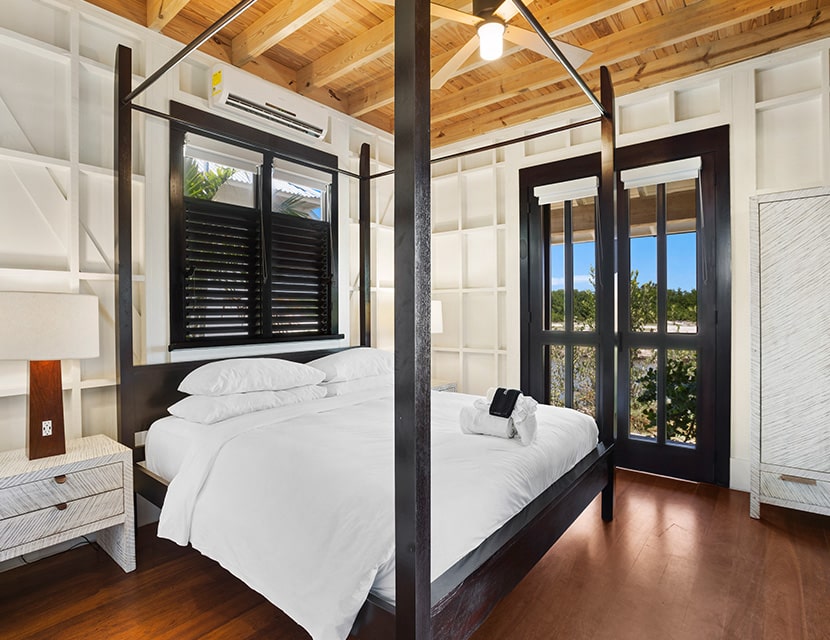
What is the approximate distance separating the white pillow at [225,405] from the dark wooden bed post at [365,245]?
1430mm

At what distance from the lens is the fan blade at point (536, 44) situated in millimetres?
2262

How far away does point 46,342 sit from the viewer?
6.77 feet

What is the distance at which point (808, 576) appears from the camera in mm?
2205

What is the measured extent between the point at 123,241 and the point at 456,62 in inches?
82.7

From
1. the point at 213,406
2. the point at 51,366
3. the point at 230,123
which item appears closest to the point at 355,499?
the point at 213,406

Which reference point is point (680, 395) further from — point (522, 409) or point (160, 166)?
point (160, 166)

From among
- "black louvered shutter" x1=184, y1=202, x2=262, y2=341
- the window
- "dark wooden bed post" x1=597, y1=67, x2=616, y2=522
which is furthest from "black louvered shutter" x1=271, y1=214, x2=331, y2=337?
"dark wooden bed post" x1=597, y1=67, x2=616, y2=522

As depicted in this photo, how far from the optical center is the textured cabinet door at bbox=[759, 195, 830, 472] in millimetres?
2664

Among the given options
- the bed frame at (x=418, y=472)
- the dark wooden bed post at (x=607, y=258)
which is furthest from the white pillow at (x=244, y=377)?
the dark wooden bed post at (x=607, y=258)

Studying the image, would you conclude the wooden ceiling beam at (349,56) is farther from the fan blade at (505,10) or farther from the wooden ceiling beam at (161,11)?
the wooden ceiling beam at (161,11)

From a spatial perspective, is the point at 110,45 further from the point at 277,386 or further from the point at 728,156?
the point at 728,156

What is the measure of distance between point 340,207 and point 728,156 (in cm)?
297

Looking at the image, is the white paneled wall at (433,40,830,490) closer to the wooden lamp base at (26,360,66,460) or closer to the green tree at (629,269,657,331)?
the green tree at (629,269,657,331)

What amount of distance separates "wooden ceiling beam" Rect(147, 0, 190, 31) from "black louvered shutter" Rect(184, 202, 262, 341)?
106cm
